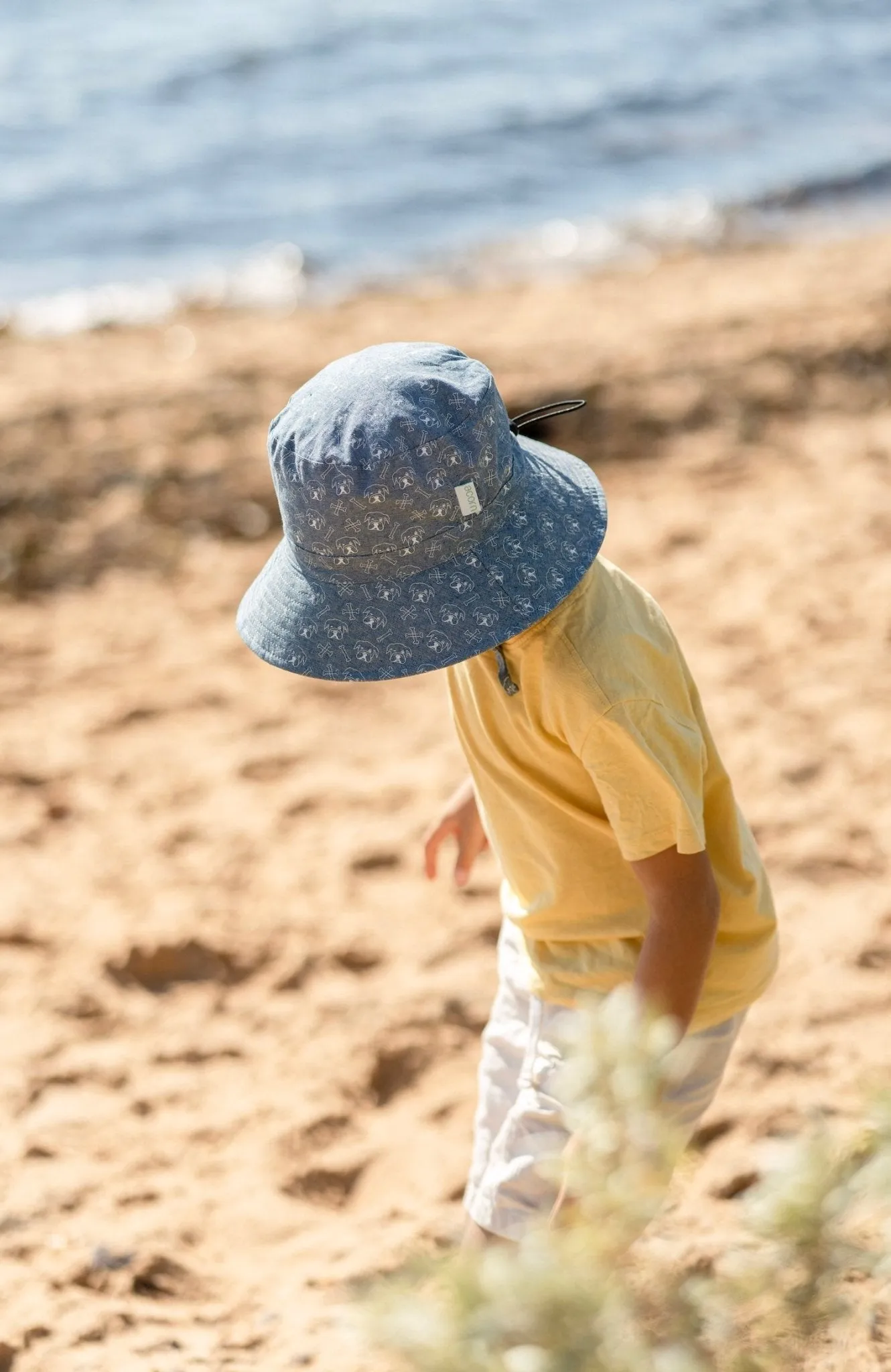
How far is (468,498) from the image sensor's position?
167cm

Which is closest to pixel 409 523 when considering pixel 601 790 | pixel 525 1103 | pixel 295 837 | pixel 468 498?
pixel 468 498

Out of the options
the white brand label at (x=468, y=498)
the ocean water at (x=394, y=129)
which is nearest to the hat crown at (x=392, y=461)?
the white brand label at (x=468, y=498)

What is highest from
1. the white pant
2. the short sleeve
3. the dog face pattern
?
the dog face pattern

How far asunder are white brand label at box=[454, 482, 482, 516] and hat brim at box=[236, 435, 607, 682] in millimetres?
44

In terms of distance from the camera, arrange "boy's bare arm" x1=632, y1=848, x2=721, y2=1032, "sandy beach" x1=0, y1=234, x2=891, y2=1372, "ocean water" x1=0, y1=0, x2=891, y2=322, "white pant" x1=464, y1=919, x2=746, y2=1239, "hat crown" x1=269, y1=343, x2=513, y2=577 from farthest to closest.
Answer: "ocean water" x1=0, y1=0, x2=891, y2=322 → "sandy beach" x1=0, y1=234, x2=891, y2=1372 → "white pant" x1=464, y1=919, x2=746, y2=1239 → "boy's bare arm" x1=632, y1=848, x2=721, y2=1032 → "hat crown" x1=269, y1=343, x2=513, y2=577

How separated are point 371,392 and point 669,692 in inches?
19.5

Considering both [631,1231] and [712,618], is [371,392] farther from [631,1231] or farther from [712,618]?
[712,618]

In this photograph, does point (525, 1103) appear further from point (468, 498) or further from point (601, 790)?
point (468, 498)

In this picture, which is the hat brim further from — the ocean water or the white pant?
the ocean water

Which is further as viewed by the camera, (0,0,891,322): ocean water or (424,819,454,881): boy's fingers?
(0,0,891,322): ocean water

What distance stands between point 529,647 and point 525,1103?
0.68 metres

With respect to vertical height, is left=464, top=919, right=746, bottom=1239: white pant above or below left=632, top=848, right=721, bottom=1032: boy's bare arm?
below

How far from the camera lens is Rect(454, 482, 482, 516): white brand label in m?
1.66

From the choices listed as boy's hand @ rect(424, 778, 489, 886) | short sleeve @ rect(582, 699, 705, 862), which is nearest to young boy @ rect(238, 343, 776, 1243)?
short sleeve @ rect(582, 699, 705, 862)
